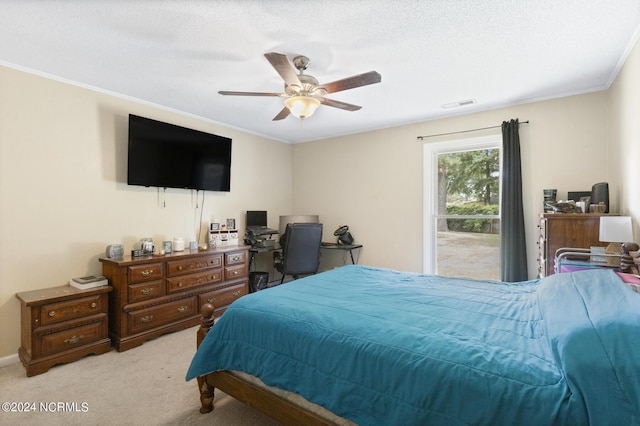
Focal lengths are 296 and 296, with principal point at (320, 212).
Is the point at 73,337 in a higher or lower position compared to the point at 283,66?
lower

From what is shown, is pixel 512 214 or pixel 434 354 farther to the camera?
pixel 512 214

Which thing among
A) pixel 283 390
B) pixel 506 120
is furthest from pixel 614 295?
pixel 506 120

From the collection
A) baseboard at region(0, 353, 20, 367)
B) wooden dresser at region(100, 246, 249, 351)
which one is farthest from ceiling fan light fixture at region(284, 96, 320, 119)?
baseboard at region(0, 353, 20, 367)

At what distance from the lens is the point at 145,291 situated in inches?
116

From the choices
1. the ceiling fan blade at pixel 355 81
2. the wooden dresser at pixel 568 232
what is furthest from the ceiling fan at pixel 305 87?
the wooden dresser at pixel 568 232

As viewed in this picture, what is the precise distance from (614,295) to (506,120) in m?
2.72

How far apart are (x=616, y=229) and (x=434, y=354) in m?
1.92

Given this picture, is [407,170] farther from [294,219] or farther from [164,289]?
[164,289]

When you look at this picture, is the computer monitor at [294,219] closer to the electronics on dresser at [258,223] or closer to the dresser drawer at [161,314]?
the electronics on dresser at [258,223]

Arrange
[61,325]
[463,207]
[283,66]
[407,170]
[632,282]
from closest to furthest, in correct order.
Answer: [632,282], [283,66], [61,325], [463,207], [407,170]

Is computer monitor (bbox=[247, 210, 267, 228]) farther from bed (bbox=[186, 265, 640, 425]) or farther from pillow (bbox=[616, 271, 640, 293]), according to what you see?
pillow (bbox=[616, 271, 640, 293])

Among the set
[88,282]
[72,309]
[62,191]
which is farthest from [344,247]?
[62,191]

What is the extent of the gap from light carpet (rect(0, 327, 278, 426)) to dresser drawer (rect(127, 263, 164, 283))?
673 millimetres

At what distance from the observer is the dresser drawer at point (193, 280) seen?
315cm
